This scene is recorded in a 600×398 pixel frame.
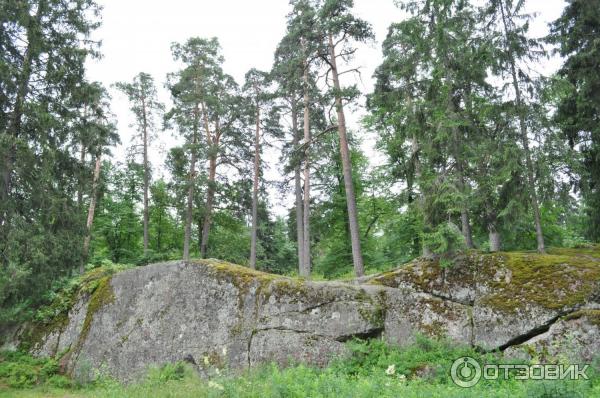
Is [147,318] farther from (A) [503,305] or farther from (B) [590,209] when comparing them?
(B) [590,209]

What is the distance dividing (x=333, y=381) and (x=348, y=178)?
8093 millimetres

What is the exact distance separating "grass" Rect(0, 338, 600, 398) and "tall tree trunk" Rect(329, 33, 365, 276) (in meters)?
4.20

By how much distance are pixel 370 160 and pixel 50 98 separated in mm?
13839

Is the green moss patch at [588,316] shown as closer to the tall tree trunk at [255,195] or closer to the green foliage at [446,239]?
the green foliage at [446,239]

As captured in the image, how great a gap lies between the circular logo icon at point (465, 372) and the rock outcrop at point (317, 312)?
793 millimetres

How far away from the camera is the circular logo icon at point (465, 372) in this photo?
263 inches

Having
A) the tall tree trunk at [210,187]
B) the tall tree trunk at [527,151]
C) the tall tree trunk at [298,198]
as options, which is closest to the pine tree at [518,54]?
the tall tree trunk at [527,151]

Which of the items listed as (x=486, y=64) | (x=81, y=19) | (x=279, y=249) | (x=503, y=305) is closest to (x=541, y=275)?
(x=503, y=305)

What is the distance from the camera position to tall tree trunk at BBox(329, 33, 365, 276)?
12.8 m

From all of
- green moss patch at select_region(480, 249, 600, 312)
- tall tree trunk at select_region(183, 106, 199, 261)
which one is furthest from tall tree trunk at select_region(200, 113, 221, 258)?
green moss patch at select_region(480, 249, 600, 312)

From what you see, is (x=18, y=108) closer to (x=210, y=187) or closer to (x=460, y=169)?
(x=210, y=187)

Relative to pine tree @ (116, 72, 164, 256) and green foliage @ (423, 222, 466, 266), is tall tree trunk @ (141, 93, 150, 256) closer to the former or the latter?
pine tree @ (116, 72, 164, 256)

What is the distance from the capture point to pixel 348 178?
13305 mm

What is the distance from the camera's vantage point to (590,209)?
13.3 meters
